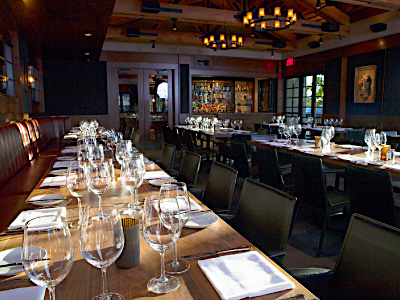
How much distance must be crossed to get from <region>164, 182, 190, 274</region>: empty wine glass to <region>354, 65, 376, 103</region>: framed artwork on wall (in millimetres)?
9648

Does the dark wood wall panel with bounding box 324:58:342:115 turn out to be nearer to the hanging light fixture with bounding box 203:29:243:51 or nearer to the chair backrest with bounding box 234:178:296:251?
→ the hanging light fixture with bounding box 203:29:243:51

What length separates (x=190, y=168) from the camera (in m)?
3.04

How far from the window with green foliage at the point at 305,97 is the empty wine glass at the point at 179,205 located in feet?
36.5

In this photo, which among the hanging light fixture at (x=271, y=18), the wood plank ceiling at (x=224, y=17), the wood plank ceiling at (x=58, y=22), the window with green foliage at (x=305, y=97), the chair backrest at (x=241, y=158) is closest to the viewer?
the chair backrest at (x=241, y=158)

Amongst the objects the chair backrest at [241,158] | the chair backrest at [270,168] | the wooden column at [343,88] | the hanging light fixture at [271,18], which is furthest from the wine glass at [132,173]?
the wooden column at [343,88]

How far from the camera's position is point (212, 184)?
96.9 inches


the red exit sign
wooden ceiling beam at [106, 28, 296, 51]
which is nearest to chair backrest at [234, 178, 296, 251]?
wooden ceiling beam at [106, 28, 296, 51]

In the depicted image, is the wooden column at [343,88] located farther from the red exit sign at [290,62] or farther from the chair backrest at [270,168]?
the chair backrest at [270,168]

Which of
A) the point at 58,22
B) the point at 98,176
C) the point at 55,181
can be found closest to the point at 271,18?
the point at 58,22

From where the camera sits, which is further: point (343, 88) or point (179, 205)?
point (343, 88)

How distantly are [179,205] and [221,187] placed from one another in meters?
1.37

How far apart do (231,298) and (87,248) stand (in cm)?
41

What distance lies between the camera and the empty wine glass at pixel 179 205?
3.33ft

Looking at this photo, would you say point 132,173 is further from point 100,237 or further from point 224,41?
point 224,41
